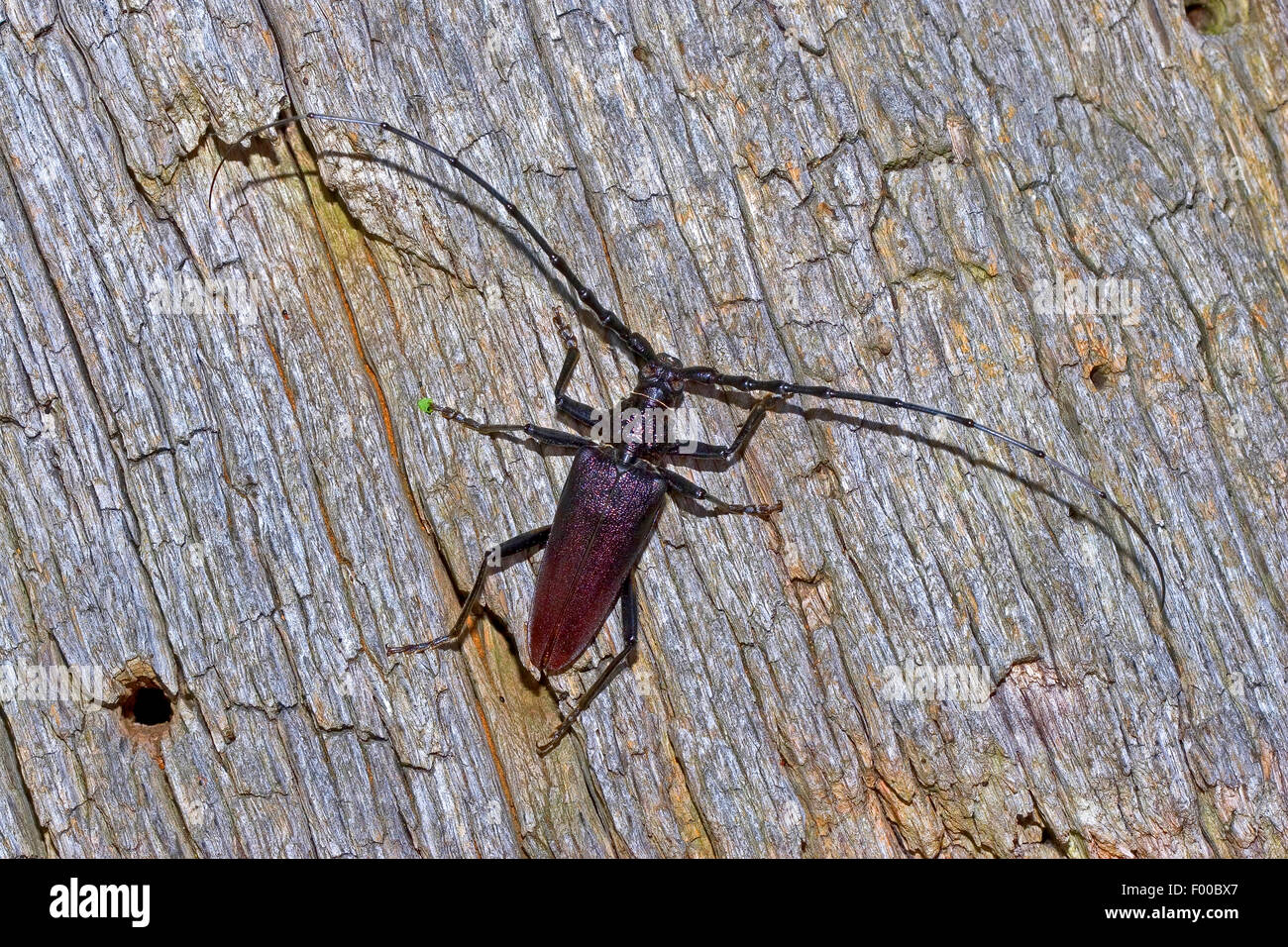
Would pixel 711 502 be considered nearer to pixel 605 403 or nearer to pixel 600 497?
pixel 600 497

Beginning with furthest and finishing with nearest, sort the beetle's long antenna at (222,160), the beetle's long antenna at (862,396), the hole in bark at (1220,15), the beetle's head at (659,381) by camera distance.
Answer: the hole in bark at (1220,15) → the beetle's head at (659,381) → the beetle's long antenna at (222,160) → the beetle's long antenna at (862,396)

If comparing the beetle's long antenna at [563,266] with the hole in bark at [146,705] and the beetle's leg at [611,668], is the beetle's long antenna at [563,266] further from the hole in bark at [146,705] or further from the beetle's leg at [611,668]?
the hole in bark at [146,705]

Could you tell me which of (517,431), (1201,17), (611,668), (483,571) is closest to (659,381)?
(517,431)

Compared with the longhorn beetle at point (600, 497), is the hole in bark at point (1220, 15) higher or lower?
higher

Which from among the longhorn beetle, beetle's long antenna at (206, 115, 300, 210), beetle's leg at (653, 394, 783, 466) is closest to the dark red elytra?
the longhorn beetle

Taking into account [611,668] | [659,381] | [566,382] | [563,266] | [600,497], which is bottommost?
[611,668]

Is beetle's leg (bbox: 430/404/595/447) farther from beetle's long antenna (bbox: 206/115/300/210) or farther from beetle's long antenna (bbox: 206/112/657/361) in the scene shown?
beetle's long antenna (bbox: 206/115/300/210)

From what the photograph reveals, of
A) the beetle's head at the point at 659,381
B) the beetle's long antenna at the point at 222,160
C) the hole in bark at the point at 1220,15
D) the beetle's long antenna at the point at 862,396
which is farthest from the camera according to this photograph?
the hole in bark at the point at 1220,15

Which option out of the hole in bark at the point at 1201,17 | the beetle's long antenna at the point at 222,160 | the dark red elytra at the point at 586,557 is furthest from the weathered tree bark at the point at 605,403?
the hole in bark at the point at 1201,17
